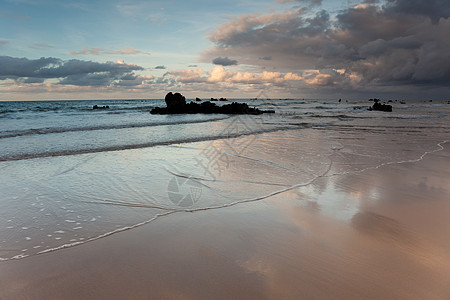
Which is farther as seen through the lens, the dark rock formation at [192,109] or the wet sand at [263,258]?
the dark rock formation at [192,109]

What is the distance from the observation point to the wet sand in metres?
2.14

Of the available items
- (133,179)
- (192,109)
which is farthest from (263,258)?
(192,109)

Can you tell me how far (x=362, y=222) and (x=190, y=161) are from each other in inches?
183

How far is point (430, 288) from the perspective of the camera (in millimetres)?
2137

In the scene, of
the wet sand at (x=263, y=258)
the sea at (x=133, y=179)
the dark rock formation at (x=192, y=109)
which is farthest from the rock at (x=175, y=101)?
the wet sand at (x=263, y=258)

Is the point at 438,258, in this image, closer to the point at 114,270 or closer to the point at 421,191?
the point at 421,191

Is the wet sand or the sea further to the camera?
the sea

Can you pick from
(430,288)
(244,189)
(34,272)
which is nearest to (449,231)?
(430,288)

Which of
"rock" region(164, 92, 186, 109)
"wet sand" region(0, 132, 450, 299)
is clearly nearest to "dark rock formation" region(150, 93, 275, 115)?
"rock" region(164, 92, 186, 109)

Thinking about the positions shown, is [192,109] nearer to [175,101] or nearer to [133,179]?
[175,101]

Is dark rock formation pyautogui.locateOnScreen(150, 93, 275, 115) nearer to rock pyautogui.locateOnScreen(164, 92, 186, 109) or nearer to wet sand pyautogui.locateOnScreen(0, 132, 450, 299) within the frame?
rock pyautogui.locateOnScreen(164, 92, 186, 109)

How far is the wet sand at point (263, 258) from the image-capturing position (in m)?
2.14

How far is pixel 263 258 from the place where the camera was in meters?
2.58

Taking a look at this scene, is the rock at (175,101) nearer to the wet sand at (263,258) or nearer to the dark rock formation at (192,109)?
the dark rock formation at (192,109)
